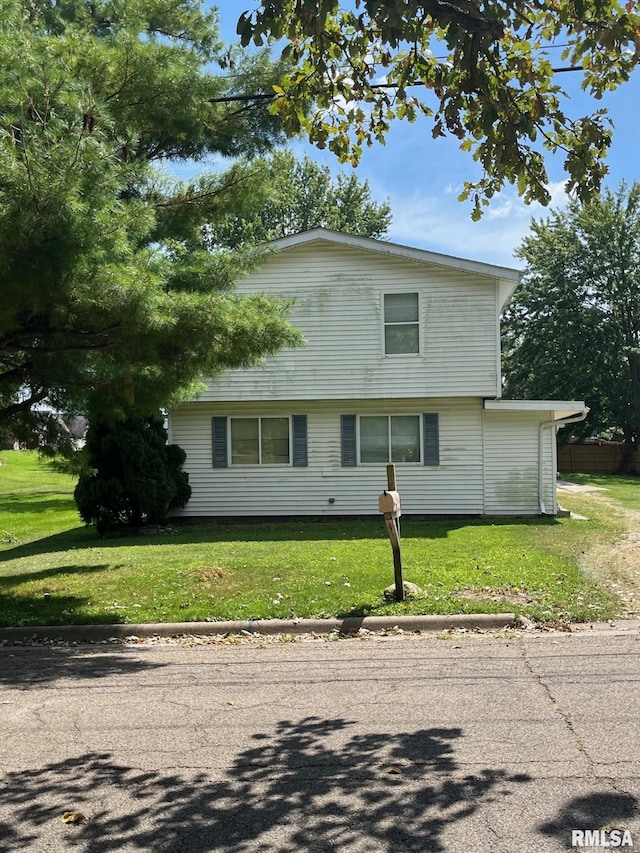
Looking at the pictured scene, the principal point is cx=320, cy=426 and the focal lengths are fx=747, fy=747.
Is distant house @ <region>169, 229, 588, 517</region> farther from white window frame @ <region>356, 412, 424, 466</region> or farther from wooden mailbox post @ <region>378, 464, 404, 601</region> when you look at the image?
wooden mailbox post @ <region>378, 464, 404, 601</region>

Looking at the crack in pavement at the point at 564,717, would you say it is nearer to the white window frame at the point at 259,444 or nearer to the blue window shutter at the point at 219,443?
the white window frame at the point at 259,444

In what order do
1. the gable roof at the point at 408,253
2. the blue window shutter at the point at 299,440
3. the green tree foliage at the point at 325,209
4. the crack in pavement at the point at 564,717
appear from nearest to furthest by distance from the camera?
the crack in pavement at the point at 564,717 → the gable roof at the point at 408,253 → the blue window shutter at the point at 299,440 → the green tree foliage at the point at 325,209

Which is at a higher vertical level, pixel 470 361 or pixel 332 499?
pixel 470 361

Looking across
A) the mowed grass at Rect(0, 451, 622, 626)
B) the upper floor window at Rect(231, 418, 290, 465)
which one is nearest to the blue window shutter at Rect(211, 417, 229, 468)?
the upper floor window at Rect(231, 418, 290, 465)

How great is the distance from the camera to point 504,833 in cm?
337

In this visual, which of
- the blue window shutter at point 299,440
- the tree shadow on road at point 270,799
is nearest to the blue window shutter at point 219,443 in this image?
the blue window shutter at point 299,440

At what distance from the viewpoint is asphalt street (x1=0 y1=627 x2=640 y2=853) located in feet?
11.3

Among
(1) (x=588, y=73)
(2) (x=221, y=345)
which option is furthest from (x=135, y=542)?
(1) (x=588, y=73)

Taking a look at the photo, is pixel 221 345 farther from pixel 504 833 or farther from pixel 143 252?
pixel 504 833

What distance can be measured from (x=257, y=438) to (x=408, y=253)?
5.54 metres

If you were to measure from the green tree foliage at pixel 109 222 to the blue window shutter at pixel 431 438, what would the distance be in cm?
805

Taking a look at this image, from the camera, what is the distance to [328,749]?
4434mm

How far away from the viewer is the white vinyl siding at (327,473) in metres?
17.4

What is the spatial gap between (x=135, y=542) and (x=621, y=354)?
28.0 m
